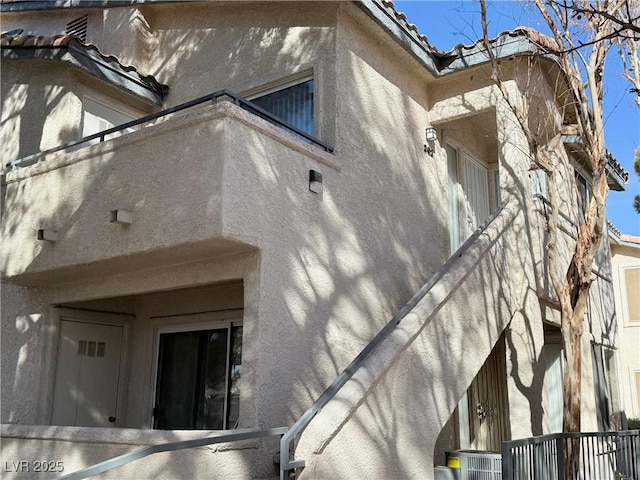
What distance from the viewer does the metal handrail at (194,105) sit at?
24.6 feet

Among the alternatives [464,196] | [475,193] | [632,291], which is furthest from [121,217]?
[632,291]

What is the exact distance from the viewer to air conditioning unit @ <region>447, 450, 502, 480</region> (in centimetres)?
805

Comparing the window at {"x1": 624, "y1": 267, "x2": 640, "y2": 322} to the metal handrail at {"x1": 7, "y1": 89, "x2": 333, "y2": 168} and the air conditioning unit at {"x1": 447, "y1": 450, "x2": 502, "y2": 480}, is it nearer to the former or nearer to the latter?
the air conditioning unit at {"x1": 447, "y1": 450, "x2": 502, "y2": 480}

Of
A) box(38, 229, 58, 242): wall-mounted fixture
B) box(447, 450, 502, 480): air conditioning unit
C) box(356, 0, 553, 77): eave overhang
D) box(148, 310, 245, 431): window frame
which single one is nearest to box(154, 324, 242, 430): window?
box(148, 310, 245, 431): window frame

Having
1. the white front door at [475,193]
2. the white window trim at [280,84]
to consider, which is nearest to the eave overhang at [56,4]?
the white window trim at [280,84]

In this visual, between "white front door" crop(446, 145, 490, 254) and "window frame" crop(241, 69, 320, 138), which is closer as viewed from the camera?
"window frame" crop(241, 69, 320, 138)

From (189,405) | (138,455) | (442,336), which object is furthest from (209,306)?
Result: (138,455)

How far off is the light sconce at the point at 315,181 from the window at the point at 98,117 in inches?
147

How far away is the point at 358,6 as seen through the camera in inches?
367

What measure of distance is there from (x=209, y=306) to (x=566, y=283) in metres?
4.92

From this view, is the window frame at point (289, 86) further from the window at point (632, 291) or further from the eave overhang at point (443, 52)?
the window at point (632, 291)

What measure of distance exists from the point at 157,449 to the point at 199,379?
407 centimetres

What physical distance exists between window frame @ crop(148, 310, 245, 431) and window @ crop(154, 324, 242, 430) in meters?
0.02

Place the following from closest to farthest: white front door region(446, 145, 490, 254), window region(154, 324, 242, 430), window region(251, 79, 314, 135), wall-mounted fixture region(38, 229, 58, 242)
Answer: wall-mounted fixture region(38, 229, 58, 242), window region(154, 324, 242, 430), window region(251, 79, 314, 135), white front door region(446, 145, 490, 254)
